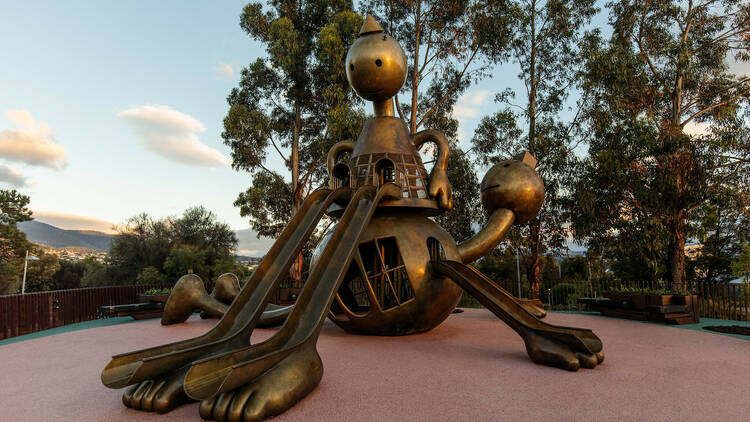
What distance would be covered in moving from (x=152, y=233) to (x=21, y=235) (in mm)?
10669

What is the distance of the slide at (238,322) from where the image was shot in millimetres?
3324

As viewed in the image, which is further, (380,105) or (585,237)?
(585,237)

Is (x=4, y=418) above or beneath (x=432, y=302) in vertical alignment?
beneath

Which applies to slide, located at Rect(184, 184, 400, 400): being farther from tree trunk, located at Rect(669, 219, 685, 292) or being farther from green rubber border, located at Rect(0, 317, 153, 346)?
tree trunk, located at Rect(669, 219, 685, 292)

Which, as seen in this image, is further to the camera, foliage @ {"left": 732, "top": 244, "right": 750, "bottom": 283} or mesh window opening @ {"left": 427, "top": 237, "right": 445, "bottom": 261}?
foliage @ {"left": 732, "top": 244, "right": 750, "bottom": 283}

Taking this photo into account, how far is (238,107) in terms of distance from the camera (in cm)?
1752

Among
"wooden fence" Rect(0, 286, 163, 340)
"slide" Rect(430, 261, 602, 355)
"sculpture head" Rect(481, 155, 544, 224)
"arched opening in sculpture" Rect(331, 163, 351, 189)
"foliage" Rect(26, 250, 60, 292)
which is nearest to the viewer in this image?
"slide" Rect(430, 261, 602, 355)

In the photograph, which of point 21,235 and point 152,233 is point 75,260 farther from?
point 152,233

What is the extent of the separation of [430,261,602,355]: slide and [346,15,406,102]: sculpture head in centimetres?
316

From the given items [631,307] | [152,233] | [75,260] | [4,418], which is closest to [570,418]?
[4,418]

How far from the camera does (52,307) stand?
9.91m

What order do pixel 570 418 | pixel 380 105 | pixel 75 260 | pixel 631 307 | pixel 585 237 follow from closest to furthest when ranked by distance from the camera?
pixel 570 418 < pixel 380 105 < pixel 631 307 < pixel 585 237 < pixel 75 260

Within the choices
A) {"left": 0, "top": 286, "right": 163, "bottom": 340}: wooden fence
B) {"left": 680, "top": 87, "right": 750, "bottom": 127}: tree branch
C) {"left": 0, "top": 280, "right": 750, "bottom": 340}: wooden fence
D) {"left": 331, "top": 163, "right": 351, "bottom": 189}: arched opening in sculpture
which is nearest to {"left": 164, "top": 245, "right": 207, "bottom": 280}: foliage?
{"left": 0, "top": 280, "right": 750, "bottom": 340}: wooden fence

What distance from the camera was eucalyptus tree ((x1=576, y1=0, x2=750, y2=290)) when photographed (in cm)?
1446
